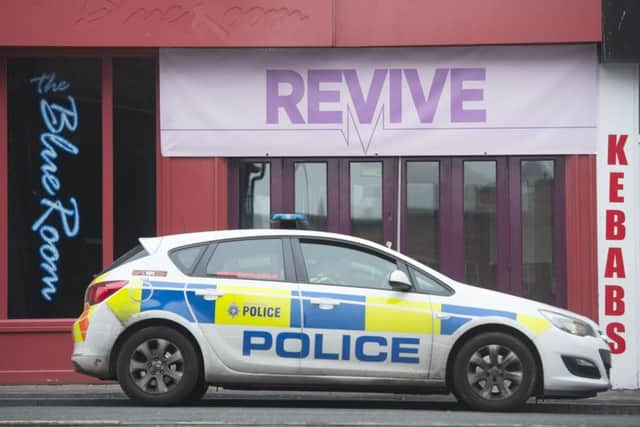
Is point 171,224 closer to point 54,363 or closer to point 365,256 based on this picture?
point 54,363

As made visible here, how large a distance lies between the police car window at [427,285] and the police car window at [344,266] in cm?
21

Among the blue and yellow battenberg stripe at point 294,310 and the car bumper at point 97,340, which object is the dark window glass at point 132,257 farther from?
the car bumper at point 97,340

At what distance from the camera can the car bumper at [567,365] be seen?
10961 millimetres

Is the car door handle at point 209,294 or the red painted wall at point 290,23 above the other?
the red painted wall at point 290,23

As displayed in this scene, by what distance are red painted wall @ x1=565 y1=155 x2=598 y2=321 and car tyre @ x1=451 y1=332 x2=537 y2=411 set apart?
160 inches

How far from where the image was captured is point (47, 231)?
15.2 meters

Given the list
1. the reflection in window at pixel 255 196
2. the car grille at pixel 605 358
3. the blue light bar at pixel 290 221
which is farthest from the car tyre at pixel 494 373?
the reflection in window at pixel 255 196

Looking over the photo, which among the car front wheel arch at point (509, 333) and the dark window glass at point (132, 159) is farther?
the dark window glass at point (132, 159)

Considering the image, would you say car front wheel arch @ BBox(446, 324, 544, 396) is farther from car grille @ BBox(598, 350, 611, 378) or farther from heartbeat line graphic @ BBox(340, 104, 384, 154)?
heartbeat line graphic @ BBox(340, 104, 384, 154)

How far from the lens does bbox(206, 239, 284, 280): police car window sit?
11.2 meters

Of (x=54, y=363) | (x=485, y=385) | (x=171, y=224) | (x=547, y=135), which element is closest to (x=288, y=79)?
(x=171, y=224)

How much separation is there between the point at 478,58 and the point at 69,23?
4799mm

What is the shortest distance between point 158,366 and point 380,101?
17.6 ft

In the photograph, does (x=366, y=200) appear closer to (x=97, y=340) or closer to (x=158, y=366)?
(x=158, y=366)
